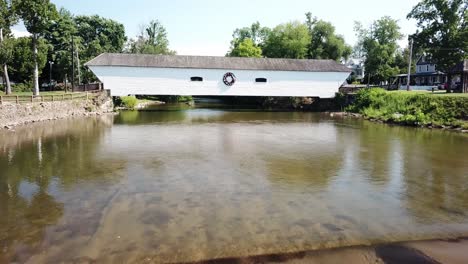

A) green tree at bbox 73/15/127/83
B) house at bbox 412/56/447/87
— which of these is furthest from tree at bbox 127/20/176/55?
house at bbox 412/56/447/87

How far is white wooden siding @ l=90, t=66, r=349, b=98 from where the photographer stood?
30.3 metres

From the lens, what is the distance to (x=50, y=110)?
22.5m

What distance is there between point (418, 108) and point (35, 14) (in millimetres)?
25409

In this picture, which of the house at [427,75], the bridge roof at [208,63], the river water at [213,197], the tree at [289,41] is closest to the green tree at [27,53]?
the bridge roof at [208,63]

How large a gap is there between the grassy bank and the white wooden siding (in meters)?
5.57

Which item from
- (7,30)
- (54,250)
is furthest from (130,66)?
(54,250)

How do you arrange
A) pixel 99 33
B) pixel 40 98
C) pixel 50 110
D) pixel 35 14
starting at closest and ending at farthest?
pixel 40 98 < pixel 50 110 < pixel 35 14 < pixel 99 33

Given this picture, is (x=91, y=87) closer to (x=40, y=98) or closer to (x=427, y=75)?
(x=40, y=98)

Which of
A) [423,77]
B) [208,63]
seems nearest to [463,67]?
[208,63]

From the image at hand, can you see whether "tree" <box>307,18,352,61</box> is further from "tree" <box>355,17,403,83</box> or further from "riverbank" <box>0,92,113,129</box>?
"riverbank" <box>0,92,113,129</box>

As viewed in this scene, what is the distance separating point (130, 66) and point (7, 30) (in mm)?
8849

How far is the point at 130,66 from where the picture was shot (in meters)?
30.1

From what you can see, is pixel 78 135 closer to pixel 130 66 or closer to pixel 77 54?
pixel 130 66

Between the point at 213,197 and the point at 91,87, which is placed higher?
the point at 91,87
